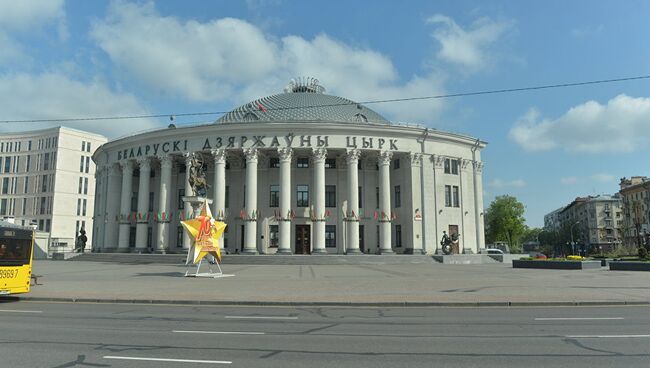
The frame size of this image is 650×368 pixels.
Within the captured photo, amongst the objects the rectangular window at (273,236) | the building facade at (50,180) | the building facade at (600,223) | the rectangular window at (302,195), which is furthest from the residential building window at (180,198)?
the building facade at (600,223)

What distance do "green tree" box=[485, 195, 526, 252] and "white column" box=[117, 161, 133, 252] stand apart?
81728 millimetres

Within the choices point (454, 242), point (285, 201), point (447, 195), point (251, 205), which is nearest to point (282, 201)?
point (285, 201)

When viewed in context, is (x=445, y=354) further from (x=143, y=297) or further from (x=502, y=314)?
(x=143, y=297)

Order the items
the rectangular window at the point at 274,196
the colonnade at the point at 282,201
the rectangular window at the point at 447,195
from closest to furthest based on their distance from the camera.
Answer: the colonnade at the point at 282,201 → the rectangular window at the point at 274,196 → the rectangular window at the point at 447,195

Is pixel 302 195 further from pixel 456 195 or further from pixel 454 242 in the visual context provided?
pixel 456 195

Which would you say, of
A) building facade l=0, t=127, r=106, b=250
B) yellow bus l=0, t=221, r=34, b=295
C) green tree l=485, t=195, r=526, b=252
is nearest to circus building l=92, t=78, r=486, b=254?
yellow bus l=0, t=221, r=34, b=295

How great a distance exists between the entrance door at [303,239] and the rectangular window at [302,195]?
8.19 feet

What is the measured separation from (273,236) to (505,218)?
2836 inches

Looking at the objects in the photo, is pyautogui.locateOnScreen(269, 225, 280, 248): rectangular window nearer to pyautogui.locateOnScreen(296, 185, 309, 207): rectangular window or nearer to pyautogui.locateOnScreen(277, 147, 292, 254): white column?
pyautogui.locateOnScreen(296, 185, 309, 207): rectangular window

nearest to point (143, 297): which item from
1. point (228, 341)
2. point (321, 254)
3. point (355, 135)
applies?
point (228, 341)

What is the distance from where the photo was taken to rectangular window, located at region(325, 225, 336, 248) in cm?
4916

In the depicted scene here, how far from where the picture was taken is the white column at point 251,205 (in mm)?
45081

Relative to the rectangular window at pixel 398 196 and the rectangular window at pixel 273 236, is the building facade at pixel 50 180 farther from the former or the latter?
the rectangular window at pixel 398 196

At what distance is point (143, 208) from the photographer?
5025 cm
